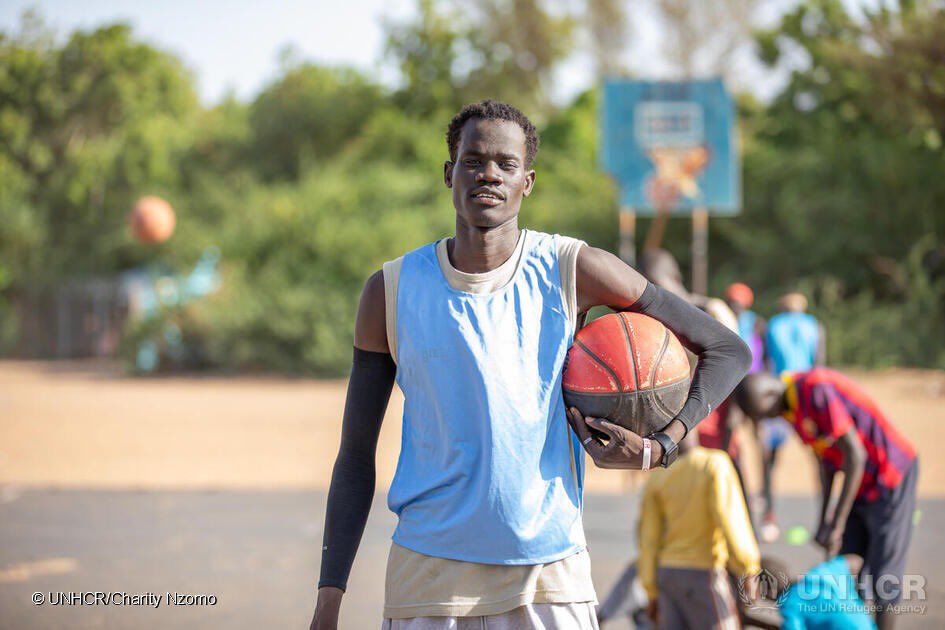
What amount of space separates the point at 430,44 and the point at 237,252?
46.5 ft

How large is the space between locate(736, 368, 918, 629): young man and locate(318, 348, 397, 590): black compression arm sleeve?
9.07 feet

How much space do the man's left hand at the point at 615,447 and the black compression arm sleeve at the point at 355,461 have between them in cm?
50

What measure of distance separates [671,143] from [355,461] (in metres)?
18.6

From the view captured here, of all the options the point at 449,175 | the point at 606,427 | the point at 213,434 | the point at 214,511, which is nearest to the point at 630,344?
the point at 606,427

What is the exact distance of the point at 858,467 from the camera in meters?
4.72

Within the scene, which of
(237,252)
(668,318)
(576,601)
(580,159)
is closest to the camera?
(576,601)

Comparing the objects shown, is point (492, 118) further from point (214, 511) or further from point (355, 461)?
point (214, 511)

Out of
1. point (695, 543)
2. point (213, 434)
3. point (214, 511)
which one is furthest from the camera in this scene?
point (213, 434)

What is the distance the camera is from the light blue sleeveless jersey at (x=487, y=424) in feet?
7.67

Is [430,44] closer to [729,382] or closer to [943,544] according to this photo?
[943,544]

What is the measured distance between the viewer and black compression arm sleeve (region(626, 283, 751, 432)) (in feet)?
8.20

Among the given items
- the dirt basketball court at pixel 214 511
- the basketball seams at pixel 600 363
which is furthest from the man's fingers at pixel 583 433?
the dirt basketball court at pixel 214 511

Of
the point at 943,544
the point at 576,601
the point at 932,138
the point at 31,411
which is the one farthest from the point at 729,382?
the point at 31,411

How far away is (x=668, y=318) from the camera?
8.43 feet
